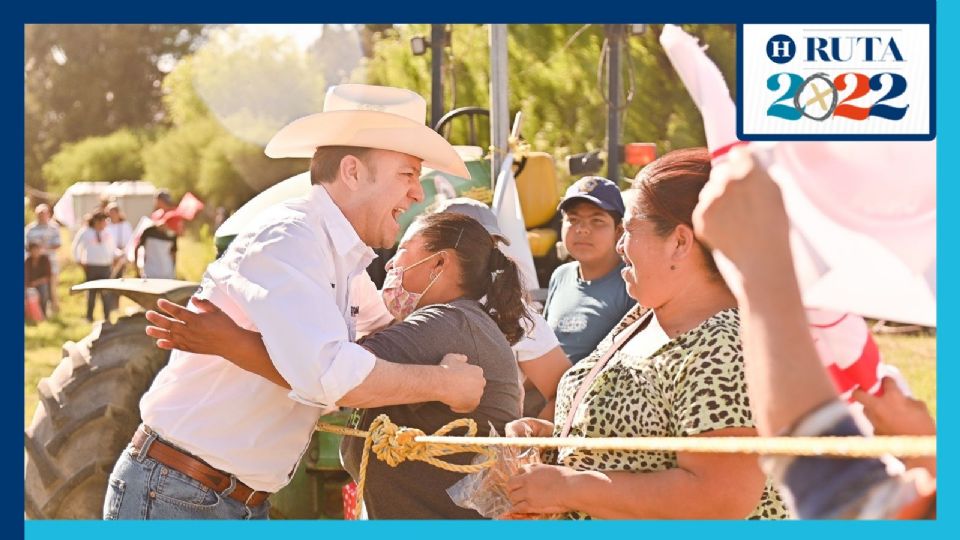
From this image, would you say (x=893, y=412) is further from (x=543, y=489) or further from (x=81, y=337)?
(x=81, y=337)

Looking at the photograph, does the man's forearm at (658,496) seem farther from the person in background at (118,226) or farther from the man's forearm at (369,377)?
the person in background at (118,226)

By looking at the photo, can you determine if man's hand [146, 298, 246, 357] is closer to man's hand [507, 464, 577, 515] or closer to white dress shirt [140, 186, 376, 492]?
white dress shirt [140, 186, 376, 492]

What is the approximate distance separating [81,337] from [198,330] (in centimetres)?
283

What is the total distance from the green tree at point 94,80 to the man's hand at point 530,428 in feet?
46.9

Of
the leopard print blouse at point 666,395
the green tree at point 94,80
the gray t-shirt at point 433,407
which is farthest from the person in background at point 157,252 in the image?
the green tree at point 94,80

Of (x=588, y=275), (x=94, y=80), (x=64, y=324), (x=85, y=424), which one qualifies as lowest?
(x=85, y=424)

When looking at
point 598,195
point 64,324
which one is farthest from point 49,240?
point 598,195

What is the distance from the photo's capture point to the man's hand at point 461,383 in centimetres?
247

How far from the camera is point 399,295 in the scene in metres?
2.68

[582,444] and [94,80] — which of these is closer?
[582,444]

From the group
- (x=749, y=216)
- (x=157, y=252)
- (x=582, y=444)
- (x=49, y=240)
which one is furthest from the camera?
(x=49, y=240)

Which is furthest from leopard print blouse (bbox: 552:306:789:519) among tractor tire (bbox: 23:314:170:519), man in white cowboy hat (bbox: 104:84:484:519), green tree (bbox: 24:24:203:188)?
green tree (bbox: 24:24:203:188)

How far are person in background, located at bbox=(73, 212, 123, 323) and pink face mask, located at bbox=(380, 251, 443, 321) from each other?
4488 millimetres

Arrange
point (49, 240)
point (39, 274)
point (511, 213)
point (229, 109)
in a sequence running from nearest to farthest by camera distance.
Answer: point (511, 213) < point (39, 274) < point (49, 240) < point (229, 109)
